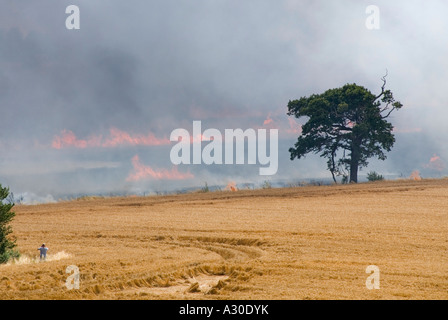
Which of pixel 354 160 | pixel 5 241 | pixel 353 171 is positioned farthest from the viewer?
pixel 353 171

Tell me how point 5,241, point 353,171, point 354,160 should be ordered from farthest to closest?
point 353,171, point 354,160, point 5,241

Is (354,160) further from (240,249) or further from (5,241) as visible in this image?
(5,241)

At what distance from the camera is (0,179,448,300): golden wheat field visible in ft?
43.8

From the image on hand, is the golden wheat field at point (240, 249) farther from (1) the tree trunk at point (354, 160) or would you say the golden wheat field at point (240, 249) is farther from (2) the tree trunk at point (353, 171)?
(2) the tree trunk at point (353, 171)

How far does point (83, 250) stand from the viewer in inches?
763

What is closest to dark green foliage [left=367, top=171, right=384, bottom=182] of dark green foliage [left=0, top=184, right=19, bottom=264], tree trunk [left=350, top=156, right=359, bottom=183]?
tree trunk [left=350, top=156, right=359, bottom=183]

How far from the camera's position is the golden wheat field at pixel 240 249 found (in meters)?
13.4

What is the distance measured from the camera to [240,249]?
19031 millimetres

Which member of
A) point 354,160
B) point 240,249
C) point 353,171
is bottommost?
point 240,249

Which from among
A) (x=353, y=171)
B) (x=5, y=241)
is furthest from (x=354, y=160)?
(x=5, y=241)

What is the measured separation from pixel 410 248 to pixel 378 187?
22.3 metres
